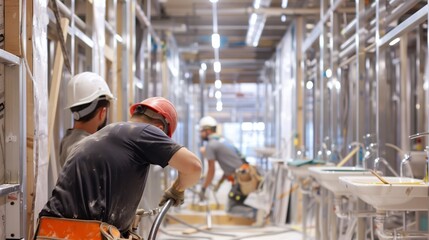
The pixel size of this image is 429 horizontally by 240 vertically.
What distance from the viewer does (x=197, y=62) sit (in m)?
12.9

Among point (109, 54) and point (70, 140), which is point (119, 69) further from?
point (70, 140)

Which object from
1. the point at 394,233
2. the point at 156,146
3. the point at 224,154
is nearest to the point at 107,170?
the point at 156,146

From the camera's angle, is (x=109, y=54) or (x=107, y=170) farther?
(x=109, y=54)

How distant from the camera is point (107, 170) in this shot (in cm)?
231

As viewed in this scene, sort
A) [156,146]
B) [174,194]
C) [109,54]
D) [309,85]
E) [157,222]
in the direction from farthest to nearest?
1. [309,85]
2. [109,54]
3. [174,194]
4. [157,222]
5. [156,146]

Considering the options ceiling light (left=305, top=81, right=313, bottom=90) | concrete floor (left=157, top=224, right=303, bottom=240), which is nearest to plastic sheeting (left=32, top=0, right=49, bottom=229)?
concrete floor (left=157, top=224, right=303, bottom=240)

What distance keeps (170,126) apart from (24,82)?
69 cm

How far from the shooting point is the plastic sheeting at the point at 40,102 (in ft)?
8.86

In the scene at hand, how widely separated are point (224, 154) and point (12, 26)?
19.5 feet

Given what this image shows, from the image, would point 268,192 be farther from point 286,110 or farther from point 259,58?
point 259,58

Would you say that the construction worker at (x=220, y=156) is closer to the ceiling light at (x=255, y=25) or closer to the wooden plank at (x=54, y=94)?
the ceiling light at (x=255, y=25)

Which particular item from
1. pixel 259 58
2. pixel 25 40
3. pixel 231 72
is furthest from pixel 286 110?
pixel 25 40

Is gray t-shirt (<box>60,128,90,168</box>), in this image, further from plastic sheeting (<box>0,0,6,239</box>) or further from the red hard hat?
the red hard hat

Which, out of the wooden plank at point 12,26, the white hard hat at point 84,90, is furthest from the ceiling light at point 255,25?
the wooden plank at point 12,26
